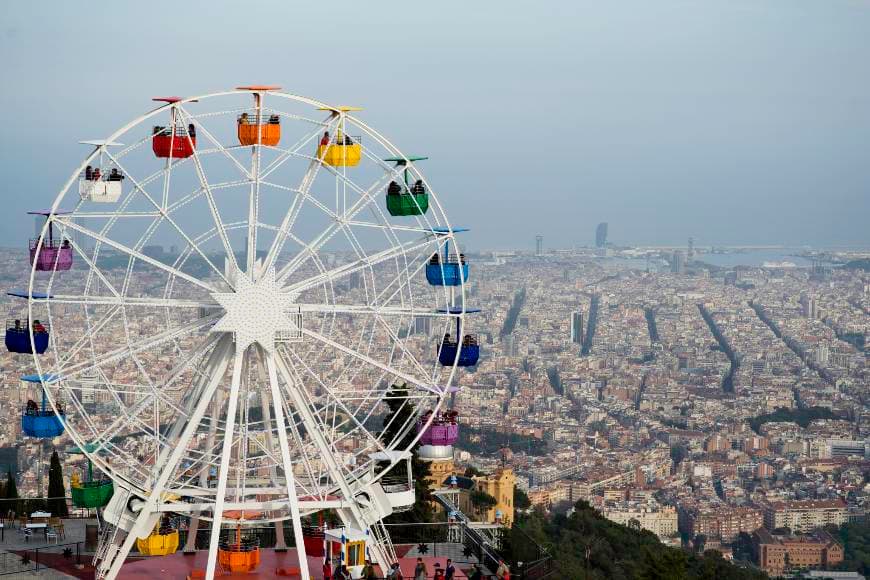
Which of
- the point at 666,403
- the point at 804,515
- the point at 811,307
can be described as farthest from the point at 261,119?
the point at 811,307

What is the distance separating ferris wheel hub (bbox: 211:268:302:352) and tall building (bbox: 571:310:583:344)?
136224 millimetres

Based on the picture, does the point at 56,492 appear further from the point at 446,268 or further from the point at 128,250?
the point at 128,250

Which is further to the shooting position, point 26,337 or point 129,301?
point 26,337

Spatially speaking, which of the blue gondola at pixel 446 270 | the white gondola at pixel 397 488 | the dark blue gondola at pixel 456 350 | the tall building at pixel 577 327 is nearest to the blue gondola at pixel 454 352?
the dark blue gondola at pixel 456 350

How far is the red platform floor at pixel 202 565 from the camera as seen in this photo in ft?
66.1

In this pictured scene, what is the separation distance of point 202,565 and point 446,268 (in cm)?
464

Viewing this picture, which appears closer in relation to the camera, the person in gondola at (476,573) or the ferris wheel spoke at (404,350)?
the ferris wheel spoke at (404,350)

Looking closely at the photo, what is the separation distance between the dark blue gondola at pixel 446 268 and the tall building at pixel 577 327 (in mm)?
134315

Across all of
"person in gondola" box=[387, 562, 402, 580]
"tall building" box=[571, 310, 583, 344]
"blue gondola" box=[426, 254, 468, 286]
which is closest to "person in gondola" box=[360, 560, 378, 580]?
"person in gondola" box=[387, 562, 402, 580]

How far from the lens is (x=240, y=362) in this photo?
18812 millimetres

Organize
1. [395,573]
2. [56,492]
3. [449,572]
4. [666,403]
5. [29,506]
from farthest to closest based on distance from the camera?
[666,403]
[56,492]
[29,506]
[449,572]
[395,573]

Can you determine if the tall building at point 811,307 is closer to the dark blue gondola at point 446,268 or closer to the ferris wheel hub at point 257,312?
the dark blue gondola at point 446,268

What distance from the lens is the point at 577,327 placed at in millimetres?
160125

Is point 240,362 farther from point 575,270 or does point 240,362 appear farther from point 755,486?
point 575,270
